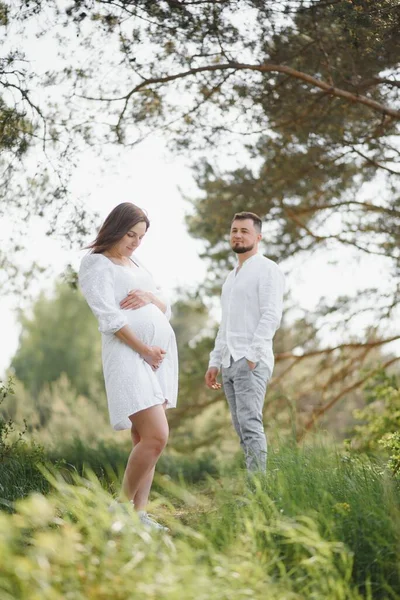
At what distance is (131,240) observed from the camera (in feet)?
14.4

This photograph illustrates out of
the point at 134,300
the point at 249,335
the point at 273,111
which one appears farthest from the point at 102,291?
the point at 273,111

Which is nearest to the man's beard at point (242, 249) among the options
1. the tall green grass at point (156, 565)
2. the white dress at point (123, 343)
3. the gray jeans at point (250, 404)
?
the gray jeans at point (250, 404)

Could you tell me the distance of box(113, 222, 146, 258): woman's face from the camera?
4.38 m

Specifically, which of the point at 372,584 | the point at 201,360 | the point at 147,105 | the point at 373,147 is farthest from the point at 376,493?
the point at 201,360

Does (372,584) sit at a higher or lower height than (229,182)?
lower

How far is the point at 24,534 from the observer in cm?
A: 380

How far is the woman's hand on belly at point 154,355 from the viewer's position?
13.8ft

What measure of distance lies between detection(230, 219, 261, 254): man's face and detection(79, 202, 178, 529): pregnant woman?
0.83m

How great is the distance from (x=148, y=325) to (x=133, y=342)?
17 cm

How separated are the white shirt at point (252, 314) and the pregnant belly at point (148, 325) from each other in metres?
0.70

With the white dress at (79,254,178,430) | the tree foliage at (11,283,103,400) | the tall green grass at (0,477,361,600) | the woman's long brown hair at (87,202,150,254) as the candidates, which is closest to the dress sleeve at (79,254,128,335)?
the white dress at (79,254,178,430)

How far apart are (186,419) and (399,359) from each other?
156 inches

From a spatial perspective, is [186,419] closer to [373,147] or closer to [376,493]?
[373,147]

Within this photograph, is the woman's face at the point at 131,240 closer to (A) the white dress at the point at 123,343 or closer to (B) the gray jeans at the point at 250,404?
(A) the white dress at the point at 123,343
